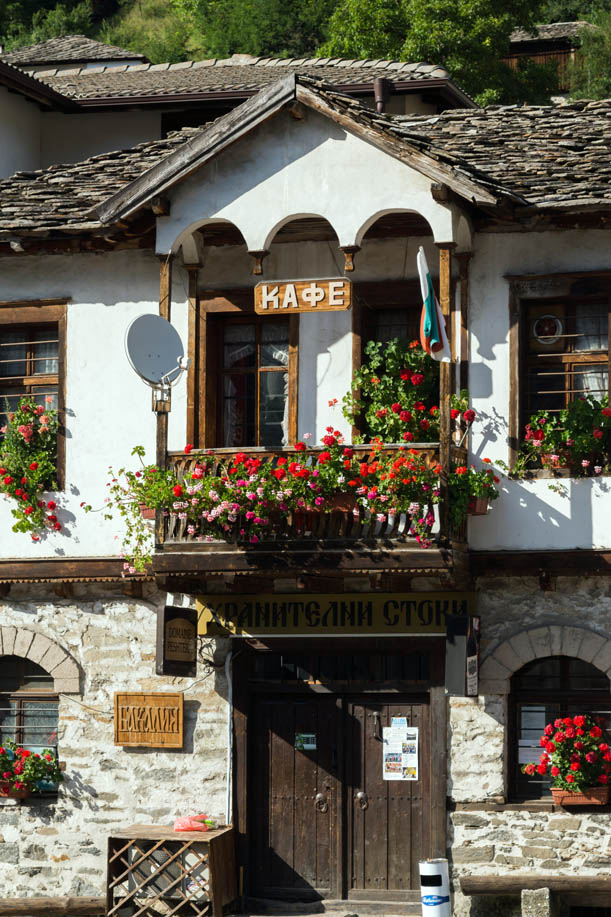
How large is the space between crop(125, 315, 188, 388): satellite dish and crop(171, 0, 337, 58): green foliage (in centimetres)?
3001

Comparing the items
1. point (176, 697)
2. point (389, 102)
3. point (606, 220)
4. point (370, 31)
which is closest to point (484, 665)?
point (176, 697)

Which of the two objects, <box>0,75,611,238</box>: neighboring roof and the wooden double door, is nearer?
<box>0,75,611,238</box>: neighboring roof

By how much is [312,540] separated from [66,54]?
17.8 meters

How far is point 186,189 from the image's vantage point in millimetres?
14859

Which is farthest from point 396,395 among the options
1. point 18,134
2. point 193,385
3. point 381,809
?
point 18,134

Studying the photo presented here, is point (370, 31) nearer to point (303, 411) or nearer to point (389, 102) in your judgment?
point (389, 102)

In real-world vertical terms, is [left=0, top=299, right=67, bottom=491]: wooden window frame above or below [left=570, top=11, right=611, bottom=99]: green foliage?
below

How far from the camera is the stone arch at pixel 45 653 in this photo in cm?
1538

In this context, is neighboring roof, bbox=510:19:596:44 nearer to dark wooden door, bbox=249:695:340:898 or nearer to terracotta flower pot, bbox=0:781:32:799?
dark wooden door, bbox=249:695:340:898

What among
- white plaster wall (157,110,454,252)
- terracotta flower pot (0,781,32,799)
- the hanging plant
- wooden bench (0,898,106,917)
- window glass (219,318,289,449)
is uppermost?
white plaster wall (157,110,454,252)

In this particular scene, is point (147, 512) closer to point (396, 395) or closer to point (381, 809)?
point (396, 395)

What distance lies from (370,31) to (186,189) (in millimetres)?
20592

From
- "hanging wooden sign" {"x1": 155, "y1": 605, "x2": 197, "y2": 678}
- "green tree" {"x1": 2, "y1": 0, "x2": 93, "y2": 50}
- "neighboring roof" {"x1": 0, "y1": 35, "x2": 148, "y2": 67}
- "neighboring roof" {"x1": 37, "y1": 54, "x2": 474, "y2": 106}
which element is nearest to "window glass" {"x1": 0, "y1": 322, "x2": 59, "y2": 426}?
"hanging wooden sign" {"x1": 155, "y1": 605, "x2": 197, "y2": 678}

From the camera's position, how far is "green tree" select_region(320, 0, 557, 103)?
108 feet
